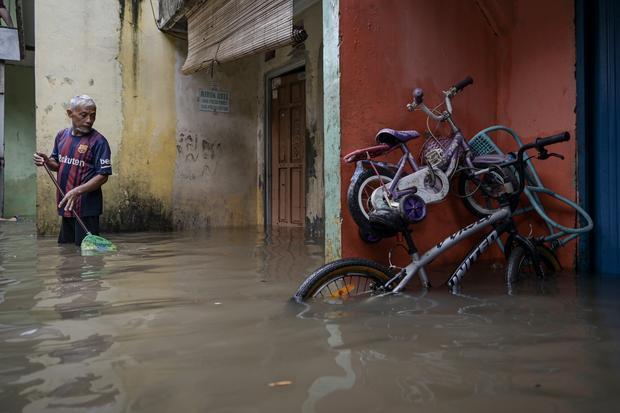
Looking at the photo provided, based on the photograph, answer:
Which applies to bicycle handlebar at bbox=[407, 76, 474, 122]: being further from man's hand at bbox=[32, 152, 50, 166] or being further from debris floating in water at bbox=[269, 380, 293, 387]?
man's hand at bbox=[32, 152, 50, 166]

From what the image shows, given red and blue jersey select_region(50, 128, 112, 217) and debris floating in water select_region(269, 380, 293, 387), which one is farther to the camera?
red and blue jersey select_region(50, 128, 112, 217)

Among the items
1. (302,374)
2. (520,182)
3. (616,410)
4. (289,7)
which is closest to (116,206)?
(289,7)

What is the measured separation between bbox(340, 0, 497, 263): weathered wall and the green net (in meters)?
2.75

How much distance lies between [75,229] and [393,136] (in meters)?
3.70

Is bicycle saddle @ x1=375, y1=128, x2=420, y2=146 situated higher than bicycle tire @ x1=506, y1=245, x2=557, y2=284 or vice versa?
bicycle saddle @ x1=375, y1=128, x2=420, y2=146

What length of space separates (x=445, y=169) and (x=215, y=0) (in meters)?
4.30

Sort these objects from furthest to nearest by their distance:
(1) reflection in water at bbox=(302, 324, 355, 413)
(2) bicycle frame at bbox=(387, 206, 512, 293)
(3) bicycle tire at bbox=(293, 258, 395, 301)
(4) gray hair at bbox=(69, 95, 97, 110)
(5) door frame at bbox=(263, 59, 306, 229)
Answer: (5) door frame at bbox=(263, 59, 306, 229) → (4) gray hair at bbox=(69, 95, 97, 110) → (2) bicycle frame at bbox=(387, 206, 512, 293) → (3) bicycle tire at bbox=(293, 258, 395, 301) → (1) reflection in water at bbox=(302, 324, 355, 413)

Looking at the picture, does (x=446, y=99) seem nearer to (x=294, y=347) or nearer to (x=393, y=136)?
(x=393, y=136)

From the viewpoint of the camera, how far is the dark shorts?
16.8 ft

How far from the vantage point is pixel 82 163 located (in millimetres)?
5082

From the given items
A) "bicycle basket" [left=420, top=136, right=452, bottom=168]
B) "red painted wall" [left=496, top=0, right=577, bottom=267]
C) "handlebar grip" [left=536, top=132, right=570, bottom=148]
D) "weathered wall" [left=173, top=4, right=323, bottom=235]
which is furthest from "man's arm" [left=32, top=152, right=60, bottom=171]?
"handlebar grip" [left=536, top=132, right=570, bottom=148]

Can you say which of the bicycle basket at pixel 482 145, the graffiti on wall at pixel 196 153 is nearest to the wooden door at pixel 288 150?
the graffiti on wall at pixel 196 153

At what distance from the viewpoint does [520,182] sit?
3.11 meters

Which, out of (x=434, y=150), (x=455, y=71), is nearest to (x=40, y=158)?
(x=434, y=150)
